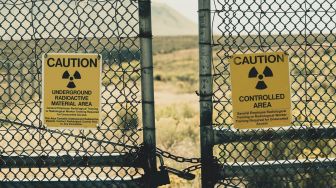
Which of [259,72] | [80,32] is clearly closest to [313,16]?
[259,72]

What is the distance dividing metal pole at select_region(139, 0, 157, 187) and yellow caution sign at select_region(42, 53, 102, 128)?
0.30 metres

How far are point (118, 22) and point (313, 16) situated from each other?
4.53 ft

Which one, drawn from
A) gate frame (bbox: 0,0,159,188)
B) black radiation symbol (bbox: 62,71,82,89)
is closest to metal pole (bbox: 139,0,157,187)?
gate frame (bbox: 0,0,159,188)

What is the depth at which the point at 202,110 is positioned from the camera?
3332 mm

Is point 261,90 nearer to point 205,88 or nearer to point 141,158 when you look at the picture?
point 205,88

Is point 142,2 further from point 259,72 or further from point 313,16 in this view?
point 313,16

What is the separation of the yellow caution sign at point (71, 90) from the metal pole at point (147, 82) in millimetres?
301

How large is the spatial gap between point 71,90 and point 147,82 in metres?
0.52

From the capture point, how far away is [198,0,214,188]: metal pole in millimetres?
3270

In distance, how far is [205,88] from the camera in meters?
3.30

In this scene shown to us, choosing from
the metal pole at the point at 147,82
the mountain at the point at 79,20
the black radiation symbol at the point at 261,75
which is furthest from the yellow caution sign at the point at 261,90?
the mountain at the point at 79,20

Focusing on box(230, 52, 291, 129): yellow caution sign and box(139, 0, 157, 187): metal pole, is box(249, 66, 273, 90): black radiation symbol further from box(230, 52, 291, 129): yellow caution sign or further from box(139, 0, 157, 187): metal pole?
box(139, 0, 157, 187): metal pole

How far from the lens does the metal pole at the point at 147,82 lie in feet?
10.7

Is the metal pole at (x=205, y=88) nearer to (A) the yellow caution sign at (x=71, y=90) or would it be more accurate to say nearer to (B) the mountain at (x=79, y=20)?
(B) the mountain at (x=79, y=20)
